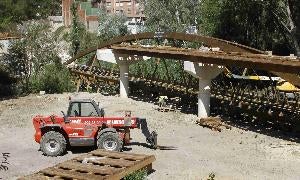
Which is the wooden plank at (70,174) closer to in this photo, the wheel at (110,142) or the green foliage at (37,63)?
the wheel at (110,142)

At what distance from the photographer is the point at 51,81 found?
121 ft

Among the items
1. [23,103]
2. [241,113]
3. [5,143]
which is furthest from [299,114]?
[23,103]

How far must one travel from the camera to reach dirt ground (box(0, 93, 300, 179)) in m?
15.2

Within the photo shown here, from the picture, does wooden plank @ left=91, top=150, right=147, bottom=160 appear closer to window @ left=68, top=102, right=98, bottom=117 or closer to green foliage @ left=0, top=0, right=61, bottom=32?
window @ left=68, top=102, right=98, bottom=117

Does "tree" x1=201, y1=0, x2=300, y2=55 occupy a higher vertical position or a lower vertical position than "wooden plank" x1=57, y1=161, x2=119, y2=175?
higher

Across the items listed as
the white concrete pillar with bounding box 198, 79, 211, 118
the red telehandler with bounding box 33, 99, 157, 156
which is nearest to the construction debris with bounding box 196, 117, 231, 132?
the white concrete pillar with bounding box 198, 79, 211, 118

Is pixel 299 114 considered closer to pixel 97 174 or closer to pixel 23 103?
pixel 97 174

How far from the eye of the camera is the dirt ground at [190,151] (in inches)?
599

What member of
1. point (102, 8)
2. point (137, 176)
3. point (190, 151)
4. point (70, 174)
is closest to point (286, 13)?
point (190, 151)

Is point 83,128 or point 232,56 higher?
point 232,56

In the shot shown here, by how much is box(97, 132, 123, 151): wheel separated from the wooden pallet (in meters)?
1.01

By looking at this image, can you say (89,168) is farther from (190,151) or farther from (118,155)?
(190,151)

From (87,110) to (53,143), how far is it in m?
1.72

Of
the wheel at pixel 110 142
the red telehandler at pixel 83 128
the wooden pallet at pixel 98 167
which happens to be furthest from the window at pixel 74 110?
the wooden pallet at pixel 98 167
